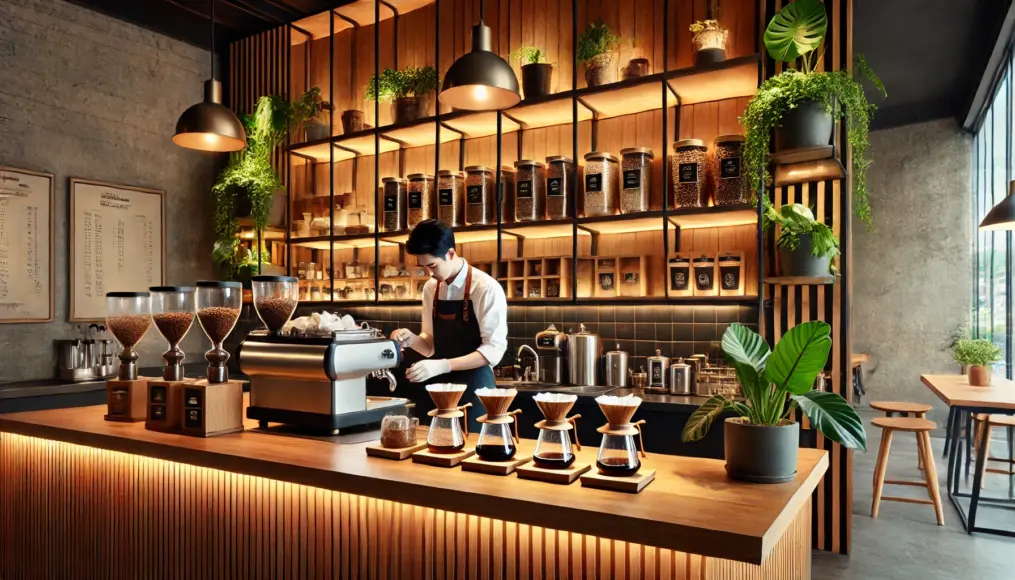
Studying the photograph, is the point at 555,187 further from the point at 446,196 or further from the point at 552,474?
the point at 552,474

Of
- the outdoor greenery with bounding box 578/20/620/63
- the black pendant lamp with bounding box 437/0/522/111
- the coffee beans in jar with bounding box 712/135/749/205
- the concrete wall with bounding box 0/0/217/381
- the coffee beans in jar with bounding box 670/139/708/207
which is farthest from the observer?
the concrete wall with bounding box 0/0/217/381

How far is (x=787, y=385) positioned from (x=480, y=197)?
10.3 ft

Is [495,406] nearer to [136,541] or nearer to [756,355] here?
[756,355]

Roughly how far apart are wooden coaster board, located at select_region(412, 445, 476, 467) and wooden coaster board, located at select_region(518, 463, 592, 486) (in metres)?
0.21

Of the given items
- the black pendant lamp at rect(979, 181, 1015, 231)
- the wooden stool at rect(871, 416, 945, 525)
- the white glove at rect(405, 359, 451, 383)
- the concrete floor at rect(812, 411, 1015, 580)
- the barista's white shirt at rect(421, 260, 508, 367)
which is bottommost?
the concrete floor at rect(812, 411, 1015, 580)

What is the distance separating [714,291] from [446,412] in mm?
2444

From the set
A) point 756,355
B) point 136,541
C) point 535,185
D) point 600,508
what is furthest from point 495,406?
point 535,185

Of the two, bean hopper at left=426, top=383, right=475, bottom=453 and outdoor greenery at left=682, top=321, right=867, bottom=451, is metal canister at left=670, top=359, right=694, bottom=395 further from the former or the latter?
bean hopper at left=426, top=383, right=475, bottom=453

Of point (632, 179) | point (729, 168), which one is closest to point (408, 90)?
point (632, 179)

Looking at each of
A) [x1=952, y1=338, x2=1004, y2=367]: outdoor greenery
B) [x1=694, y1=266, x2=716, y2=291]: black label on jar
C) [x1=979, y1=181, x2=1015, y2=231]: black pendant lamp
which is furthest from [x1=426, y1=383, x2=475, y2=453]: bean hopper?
[x1=952, y1=338, x2=1004, y2=367]: outdoor greenery

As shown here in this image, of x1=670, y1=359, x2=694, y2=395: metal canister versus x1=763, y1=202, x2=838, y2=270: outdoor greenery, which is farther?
x1=670, y1=359, x2=694, y2=395: metal canister

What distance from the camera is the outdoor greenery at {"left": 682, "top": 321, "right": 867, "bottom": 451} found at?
63.5 inches

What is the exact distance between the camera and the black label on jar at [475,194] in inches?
180

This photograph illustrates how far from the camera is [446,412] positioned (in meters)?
1.95
